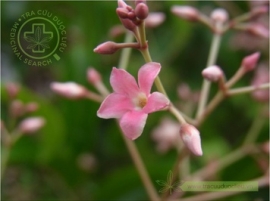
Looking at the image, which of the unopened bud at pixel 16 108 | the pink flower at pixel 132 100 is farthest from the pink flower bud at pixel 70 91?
the pink flower at pixel 132 100

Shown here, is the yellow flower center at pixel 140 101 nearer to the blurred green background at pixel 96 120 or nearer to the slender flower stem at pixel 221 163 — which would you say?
the slender flower stem at pixel 221 163

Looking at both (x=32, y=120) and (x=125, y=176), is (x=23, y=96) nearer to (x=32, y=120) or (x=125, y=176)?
(x=32, y=120)

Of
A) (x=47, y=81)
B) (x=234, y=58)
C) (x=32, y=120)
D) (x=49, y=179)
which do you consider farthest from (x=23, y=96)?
(x=234, y=58)

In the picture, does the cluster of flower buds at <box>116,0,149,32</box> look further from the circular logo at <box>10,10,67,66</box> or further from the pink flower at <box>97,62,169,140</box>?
the circular logo at <box>10,10,67,66</box>

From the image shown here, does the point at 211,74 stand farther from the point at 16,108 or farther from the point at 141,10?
the point at 16,108

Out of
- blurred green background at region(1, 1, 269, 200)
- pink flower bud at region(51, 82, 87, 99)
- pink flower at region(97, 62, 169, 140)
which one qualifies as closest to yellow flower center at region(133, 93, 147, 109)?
pink flower at region(97, 62, 169, 140)
